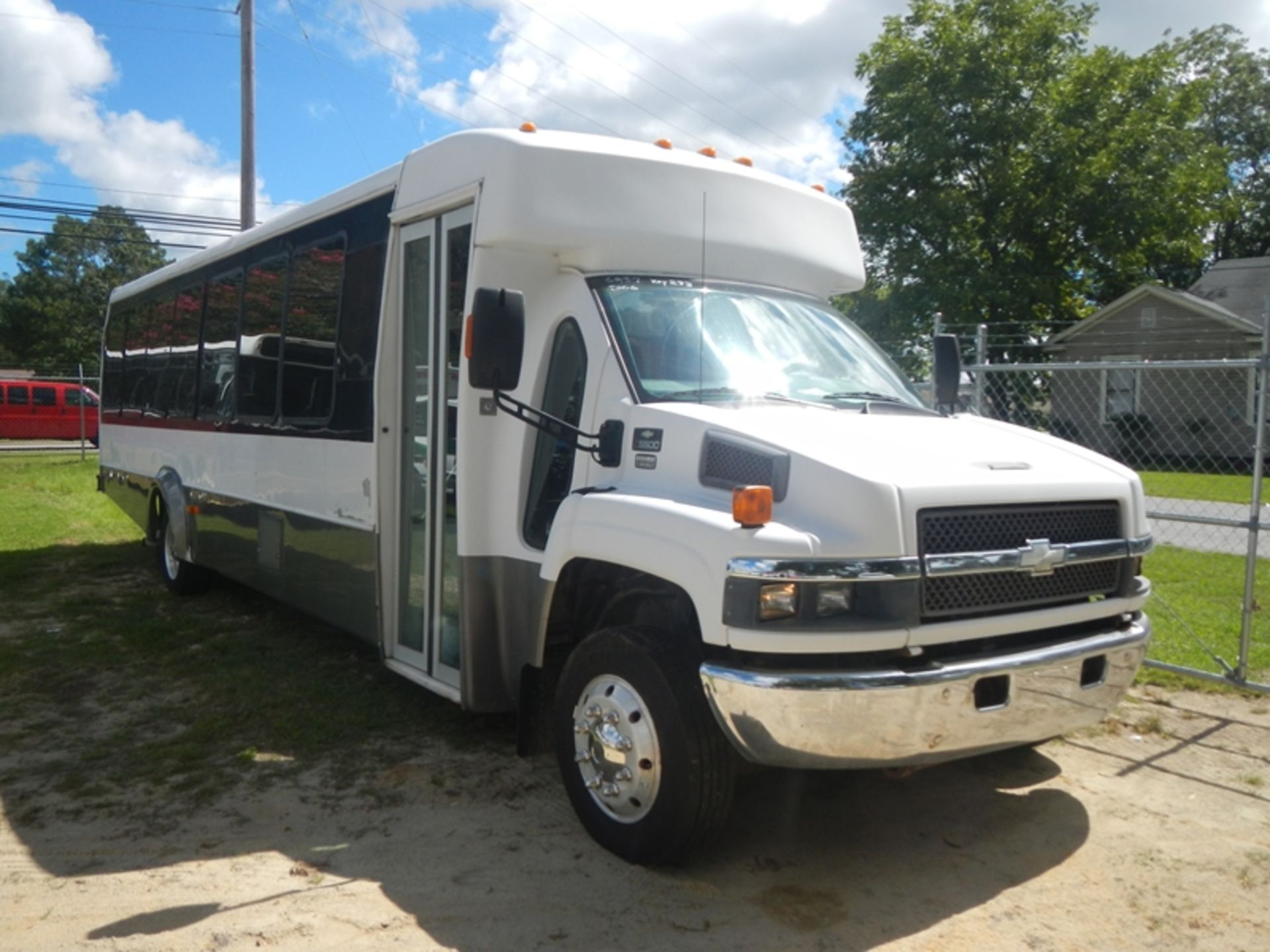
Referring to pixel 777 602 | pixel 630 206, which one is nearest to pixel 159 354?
pixel 630 206

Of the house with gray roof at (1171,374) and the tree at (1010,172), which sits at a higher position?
the tree at (1010,172)

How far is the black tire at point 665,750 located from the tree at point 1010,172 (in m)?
26.9

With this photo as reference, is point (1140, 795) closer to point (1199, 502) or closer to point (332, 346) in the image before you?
point (332, 346)

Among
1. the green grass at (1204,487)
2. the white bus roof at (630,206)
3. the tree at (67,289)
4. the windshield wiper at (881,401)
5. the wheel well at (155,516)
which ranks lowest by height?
the wheel well at (155,516)

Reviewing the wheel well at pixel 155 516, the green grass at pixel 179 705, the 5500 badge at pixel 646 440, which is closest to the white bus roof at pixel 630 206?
the 5500 badge at pixel 646 440

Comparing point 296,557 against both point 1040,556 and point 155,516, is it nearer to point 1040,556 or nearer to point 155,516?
point 155,516

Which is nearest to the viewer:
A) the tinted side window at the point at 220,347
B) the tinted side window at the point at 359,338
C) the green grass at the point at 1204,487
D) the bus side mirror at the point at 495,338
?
the bus side mirror at the point at 495,338

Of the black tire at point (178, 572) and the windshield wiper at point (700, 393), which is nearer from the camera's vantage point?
the windshield wiper at point (700, 393)

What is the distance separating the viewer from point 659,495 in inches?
170

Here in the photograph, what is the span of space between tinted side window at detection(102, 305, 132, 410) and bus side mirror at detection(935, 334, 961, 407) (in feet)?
28.9

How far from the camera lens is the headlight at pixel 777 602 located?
3.75 meters

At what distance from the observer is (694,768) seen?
4.02m

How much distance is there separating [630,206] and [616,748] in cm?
245

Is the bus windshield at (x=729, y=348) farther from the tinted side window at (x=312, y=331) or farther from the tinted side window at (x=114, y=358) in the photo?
the tinted side window at (x=114, y=358)
